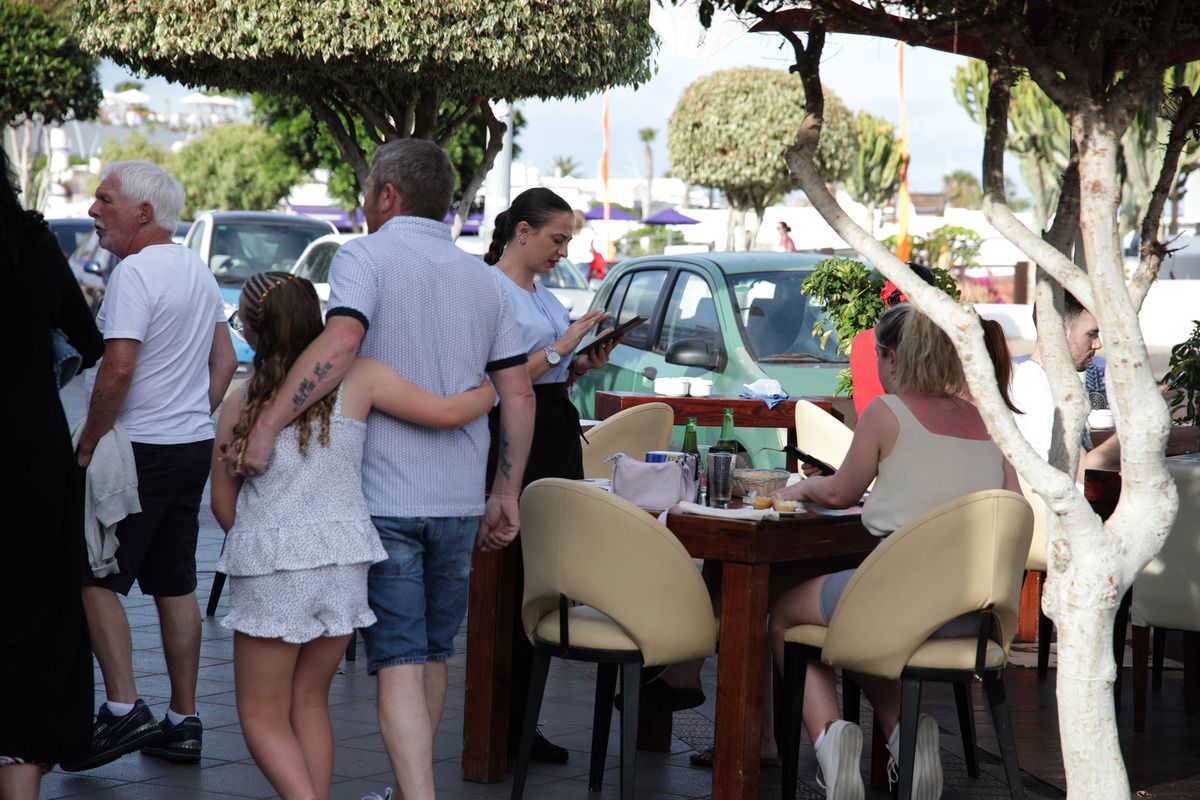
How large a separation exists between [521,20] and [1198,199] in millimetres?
35475

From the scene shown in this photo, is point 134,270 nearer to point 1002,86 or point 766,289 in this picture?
point 1002,86

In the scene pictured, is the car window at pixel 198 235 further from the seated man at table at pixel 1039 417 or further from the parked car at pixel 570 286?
the seated man at table at pixel 1039 417

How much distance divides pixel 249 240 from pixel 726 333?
9.96 m

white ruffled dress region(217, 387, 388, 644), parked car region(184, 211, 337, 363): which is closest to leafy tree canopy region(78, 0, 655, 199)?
white ruffled dress region(217, 387, 388, 644)

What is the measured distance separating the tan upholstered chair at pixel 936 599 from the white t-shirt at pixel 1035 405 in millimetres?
1996

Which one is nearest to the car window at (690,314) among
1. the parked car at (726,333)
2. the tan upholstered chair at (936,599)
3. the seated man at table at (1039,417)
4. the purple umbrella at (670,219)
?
the parked car at (726,333)

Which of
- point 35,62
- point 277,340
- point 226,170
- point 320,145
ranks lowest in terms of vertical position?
point 277,340

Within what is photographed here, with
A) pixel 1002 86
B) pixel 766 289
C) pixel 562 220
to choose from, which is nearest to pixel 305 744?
pixel 562 220

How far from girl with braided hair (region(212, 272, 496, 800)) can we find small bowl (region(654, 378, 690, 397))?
3.95 m

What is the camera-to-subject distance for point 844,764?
4082 millimetres

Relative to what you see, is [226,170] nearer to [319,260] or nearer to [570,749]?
[319,260]

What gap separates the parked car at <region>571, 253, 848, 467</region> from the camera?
8031 mm

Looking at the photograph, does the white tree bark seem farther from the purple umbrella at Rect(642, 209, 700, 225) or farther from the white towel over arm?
the purple umbrella at Rect(642, 209, 700, 225)

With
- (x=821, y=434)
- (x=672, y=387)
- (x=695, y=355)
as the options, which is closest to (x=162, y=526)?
(x=821, y=434)
